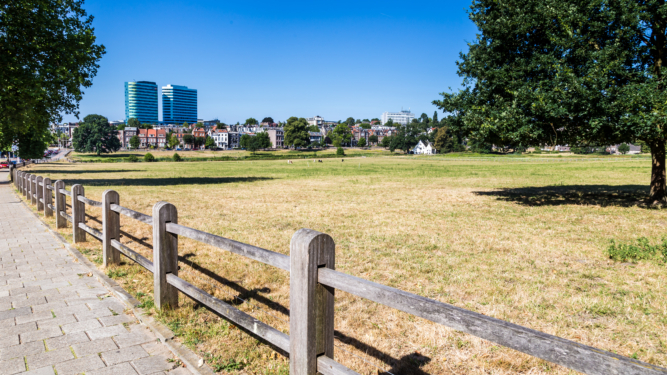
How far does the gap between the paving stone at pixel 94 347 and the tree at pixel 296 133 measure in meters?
152

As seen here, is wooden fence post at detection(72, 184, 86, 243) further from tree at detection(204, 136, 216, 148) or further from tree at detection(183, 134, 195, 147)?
tree at detection(183, 134, 195, 147)

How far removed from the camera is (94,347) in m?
4.23

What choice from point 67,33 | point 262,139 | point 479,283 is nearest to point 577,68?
point 479,283

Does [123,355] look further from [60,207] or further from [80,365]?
[60,207]

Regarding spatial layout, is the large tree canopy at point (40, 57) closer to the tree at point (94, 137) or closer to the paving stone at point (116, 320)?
the paving stone at point (116, 320)

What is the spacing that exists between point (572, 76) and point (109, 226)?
1355cm

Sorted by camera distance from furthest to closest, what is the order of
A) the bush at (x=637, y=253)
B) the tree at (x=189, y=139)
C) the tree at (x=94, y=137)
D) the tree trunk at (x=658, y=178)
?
the tree at (x=189, y=139), the tree at (x=94, y=137), the tree trunk at (x=658, y=178), the bush at (x=637, y=253)

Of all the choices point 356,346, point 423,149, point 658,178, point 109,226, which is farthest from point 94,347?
point 423,149

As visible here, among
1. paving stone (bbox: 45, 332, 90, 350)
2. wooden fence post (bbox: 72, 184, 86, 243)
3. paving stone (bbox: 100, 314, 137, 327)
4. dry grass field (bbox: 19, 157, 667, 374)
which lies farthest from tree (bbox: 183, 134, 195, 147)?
paving stone (bbox: 45, 332, 90, 350)

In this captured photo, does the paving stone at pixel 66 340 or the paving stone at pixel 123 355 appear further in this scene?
the paving stone at pixel 66 340

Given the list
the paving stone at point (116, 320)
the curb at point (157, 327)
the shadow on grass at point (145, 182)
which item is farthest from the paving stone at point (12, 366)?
the shadow on grass at point (145, 182)

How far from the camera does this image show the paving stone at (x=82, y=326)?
15.2 feet

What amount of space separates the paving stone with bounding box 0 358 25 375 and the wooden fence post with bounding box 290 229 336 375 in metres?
2.89

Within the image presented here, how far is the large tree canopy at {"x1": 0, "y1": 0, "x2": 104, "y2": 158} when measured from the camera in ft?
58.9
